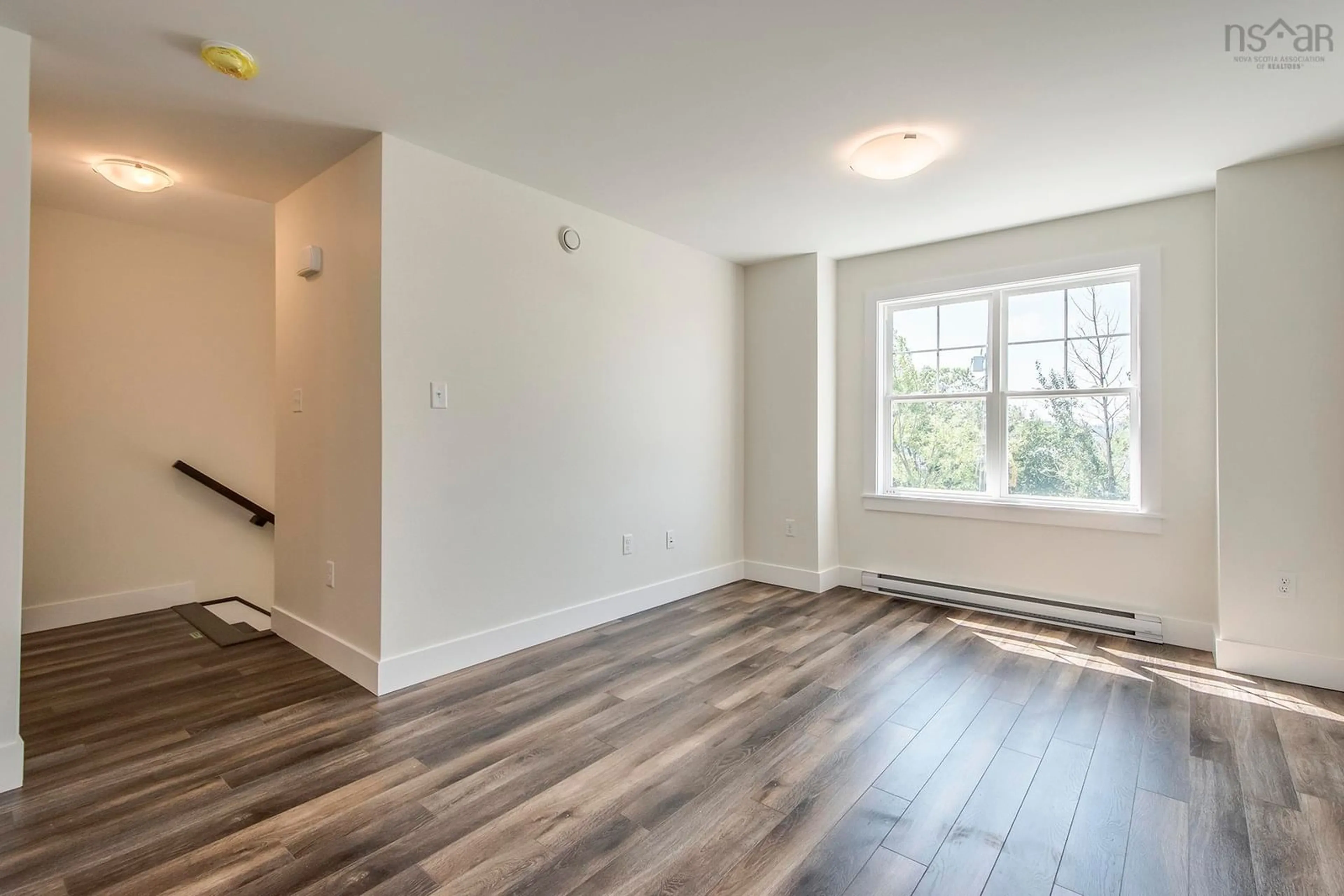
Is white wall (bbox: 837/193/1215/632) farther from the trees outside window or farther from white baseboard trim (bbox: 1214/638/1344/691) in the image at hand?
white baseboard trim (bbox: 1214/638/1344/691)

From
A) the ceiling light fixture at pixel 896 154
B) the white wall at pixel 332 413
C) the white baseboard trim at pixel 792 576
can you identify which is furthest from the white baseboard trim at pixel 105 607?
the ceiling light fixture at pixel 896 154

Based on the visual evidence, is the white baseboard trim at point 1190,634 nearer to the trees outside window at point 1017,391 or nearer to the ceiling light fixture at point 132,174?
the trees outside window at point 1017,391

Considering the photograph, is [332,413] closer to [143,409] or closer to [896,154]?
[143,409]

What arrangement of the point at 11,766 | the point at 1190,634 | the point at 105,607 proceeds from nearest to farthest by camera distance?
the point at 11,766 < the point at 1190,634 < the point at 105,607

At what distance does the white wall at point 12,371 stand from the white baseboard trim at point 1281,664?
4.97m

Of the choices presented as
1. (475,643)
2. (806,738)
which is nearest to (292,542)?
(475,643)

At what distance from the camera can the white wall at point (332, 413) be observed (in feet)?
9.08

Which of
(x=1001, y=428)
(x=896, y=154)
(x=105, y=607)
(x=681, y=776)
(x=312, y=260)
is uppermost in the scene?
(x=896, y=154)

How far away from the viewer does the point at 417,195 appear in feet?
9.30

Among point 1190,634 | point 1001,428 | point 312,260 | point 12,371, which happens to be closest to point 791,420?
point 1001,428

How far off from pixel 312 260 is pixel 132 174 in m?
0.93

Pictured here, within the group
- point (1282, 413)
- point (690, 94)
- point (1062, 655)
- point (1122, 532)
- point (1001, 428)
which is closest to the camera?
point (690, 94)

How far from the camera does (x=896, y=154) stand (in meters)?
2.71

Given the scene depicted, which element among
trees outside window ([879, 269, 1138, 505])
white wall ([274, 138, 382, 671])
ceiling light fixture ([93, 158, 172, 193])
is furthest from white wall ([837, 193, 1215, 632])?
ceiling light fixture ([93, 158, 172, 193])
